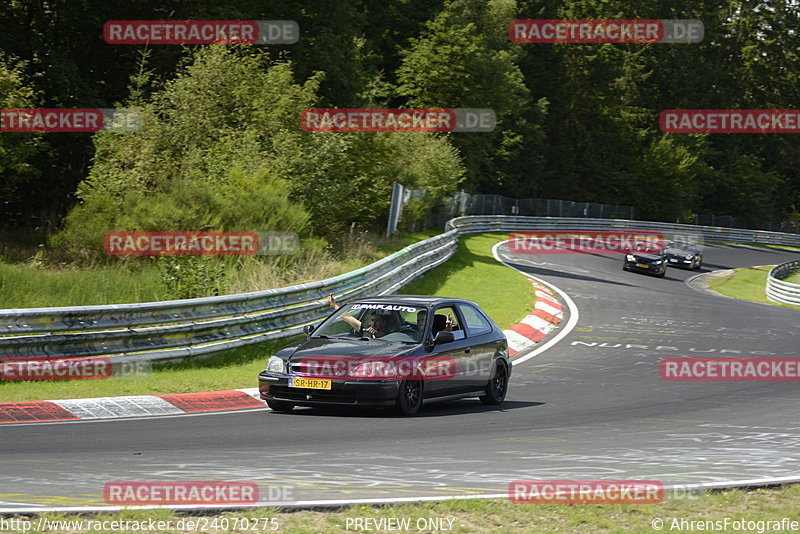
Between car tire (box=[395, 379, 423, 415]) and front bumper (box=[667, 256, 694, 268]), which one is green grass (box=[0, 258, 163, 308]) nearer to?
car tire (box=[395, 379, 423, 415])

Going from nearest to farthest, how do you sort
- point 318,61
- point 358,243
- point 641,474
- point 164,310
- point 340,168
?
point 641,474
point 164,310
point 358,243
point 340,168
point 318,61

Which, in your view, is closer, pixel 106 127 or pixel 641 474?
pixel 641 474

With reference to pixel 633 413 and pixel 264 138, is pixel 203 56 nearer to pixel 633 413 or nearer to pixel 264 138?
pixel 264 138

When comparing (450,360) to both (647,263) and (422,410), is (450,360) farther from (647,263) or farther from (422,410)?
(647,263)

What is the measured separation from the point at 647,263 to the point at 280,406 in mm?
31402

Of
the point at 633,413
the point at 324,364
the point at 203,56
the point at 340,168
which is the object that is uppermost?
the point at 203,56

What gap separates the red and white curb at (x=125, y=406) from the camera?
10430 mm

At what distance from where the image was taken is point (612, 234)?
222 ft

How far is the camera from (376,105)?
61938 mm

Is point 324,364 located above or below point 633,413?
above

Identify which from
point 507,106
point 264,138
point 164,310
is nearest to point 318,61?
point 264,138

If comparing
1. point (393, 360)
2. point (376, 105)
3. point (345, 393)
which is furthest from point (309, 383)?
point (376, 105)

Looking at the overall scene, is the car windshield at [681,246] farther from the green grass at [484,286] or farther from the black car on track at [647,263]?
the green grass at [484,286]

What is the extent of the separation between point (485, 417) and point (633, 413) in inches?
75.9
